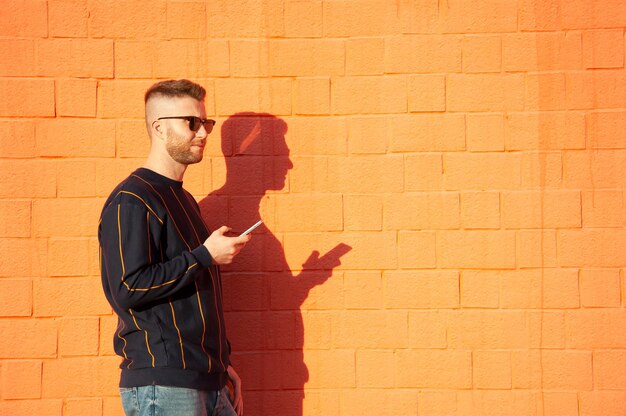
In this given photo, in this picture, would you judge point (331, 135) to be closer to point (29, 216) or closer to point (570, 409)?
point (29, 216)

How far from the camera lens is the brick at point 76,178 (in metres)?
3.56

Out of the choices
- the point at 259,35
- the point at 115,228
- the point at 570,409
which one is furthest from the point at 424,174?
the point at 115,228

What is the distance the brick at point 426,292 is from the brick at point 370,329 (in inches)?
2.6

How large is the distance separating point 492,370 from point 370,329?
2.27 feet

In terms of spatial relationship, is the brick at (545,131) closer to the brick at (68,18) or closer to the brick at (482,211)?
the brick at (482,211)

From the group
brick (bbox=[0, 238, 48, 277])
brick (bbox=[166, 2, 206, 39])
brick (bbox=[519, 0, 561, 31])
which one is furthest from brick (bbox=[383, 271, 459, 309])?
brick (bbox=[0, 238, 48, 277])

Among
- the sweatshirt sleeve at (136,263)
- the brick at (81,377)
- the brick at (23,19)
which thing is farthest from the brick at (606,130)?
the brick at (23,19)

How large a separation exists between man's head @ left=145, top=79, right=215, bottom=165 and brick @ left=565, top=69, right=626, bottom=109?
2.04m

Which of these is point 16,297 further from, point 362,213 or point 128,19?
point 362,213

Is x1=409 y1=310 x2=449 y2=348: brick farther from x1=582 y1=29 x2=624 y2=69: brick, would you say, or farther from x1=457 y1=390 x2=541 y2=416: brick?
x1=582 y1=29 x2=624 y2=69: brick

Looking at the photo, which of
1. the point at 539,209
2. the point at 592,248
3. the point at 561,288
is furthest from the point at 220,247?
the point at 592,248

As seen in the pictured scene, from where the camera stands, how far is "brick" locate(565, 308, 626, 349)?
3543 mm

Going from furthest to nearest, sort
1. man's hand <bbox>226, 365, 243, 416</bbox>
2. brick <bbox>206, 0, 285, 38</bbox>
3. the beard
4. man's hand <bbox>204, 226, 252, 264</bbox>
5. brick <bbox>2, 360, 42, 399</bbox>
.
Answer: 1. brick <bbox>206, 0, 285, 38</bbox>
2. brick <bbox>2, 360, 42, 399</bbox>
3. man's hand <bbox>226, 365, 243, 416</bbox>
4. the beard
5. man's hand <bbox>204, 226, 252, 264</bbox>

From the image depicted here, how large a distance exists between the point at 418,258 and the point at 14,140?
2.27m
